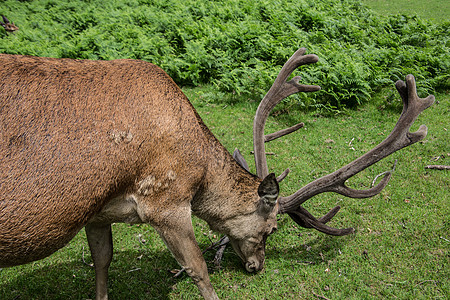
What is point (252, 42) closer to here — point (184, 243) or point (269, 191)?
point (269, 191)

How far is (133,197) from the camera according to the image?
316 centimetres

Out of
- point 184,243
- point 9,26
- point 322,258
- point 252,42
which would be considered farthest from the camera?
point 9,26

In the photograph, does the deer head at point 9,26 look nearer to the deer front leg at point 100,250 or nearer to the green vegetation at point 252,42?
the green vegetation at point 252,42

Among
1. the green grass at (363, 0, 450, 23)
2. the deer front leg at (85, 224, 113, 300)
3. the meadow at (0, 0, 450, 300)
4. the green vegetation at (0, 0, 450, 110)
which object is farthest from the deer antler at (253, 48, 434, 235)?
the green grass at (363, 0, 450, 23)

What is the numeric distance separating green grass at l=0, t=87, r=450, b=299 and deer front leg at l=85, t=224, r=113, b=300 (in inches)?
13.1

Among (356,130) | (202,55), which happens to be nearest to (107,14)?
(202,55)

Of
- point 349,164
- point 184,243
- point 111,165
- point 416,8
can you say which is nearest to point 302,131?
point 349,164

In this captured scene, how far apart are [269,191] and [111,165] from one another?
4.87 ft

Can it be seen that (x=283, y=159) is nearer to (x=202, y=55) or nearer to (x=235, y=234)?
(x=235, y=234)

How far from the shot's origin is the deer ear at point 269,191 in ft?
11.6

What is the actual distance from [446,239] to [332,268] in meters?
1.45

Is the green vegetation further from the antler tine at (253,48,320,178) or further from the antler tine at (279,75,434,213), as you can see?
the antler tine at (279,75,434,213)

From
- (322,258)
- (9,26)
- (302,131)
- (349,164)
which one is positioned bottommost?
(322,258)

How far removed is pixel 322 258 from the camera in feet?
14.9
